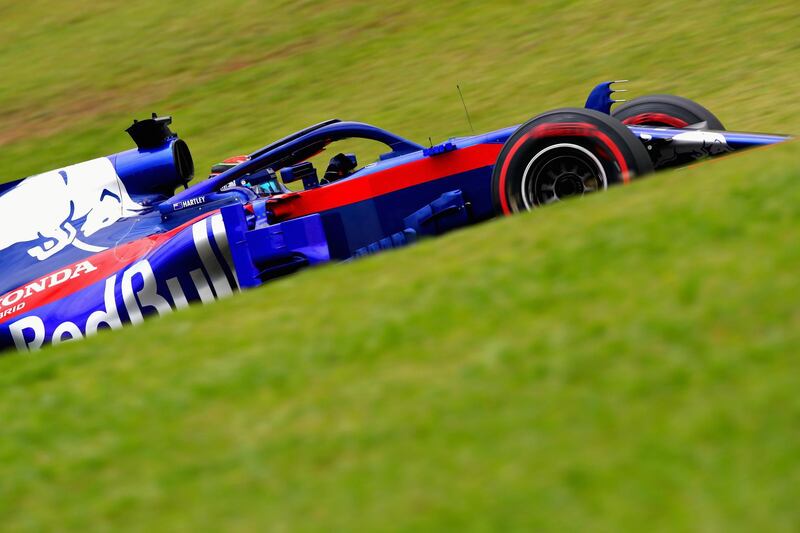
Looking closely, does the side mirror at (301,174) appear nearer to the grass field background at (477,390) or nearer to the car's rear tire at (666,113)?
the grass field background at (477,390)

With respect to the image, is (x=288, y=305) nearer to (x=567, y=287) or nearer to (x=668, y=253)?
(x=567, y=287)

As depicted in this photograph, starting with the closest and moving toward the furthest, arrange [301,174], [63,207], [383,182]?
[383,182], [301,174], [63,207]

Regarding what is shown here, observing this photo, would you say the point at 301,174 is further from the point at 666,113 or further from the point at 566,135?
the point at 666,113

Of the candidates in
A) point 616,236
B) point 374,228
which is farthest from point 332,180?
point 616,236

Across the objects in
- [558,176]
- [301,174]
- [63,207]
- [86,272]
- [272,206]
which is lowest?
[558,176]

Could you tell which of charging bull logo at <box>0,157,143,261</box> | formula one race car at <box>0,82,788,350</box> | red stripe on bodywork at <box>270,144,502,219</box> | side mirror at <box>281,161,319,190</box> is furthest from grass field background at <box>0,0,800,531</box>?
charging bull logo at <box>0,157,143,261</box>

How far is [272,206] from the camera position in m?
7.11

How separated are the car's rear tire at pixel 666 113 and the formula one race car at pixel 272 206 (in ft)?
0.03

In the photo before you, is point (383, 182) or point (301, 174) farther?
point (301, 174)

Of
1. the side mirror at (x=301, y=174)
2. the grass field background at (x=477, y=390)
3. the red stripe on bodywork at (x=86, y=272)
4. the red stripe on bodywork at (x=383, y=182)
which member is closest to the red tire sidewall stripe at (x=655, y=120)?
the red stripe on bodywork at (x=383, y=182)

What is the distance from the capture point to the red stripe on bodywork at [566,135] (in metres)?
6.11

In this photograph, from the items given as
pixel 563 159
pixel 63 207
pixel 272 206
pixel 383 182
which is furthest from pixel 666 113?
pixel 63 207

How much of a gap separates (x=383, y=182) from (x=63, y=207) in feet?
8.10

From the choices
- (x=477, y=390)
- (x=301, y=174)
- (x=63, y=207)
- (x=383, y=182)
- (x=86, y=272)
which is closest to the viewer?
(x=477, y=390)
